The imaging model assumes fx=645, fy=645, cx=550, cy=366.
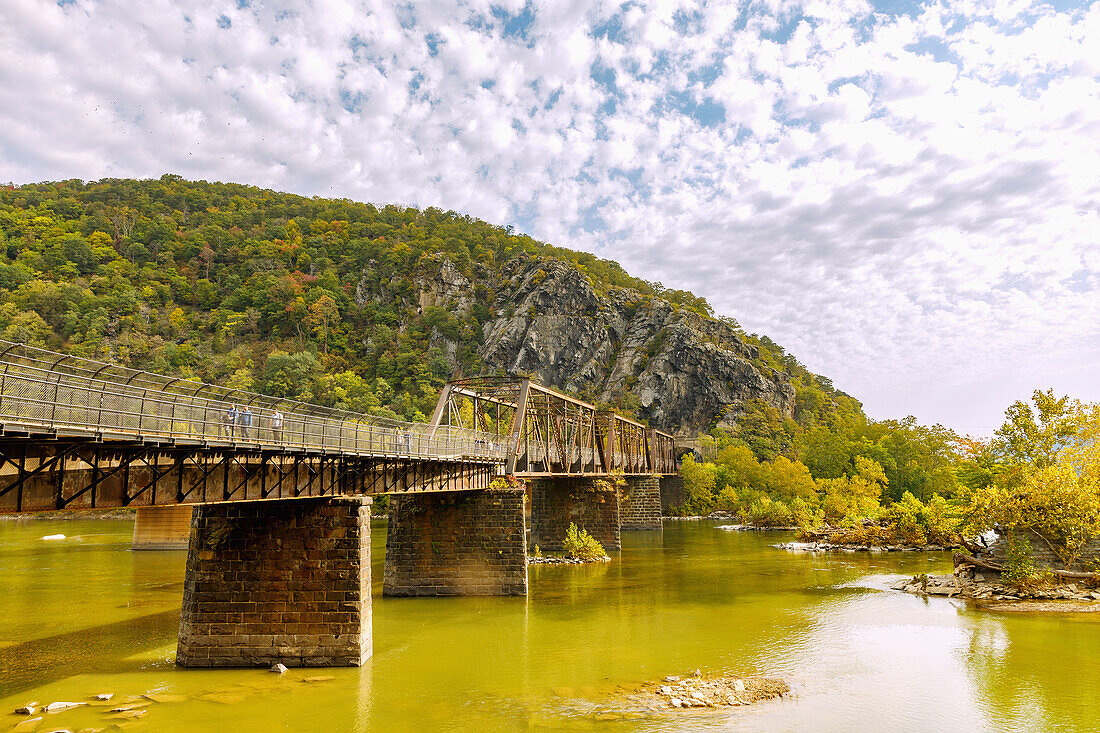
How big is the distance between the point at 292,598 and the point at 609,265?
538 feet

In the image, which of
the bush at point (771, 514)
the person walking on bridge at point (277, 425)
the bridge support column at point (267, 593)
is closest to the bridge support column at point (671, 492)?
the bush at point (771, 514)

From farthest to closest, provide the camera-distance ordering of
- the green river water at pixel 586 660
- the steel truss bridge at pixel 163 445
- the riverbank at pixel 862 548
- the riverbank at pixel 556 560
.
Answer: the riverbank at pixel 862 548 < the riverbank at pixel 556 560 < the green river water at pixel 586 660 < the steel truss bridge at pixel 163 445

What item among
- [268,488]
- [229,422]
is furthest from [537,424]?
[229,422]

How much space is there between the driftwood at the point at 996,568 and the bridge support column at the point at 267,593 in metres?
29.2

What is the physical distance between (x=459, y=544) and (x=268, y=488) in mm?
15272

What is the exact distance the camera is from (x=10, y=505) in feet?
35.4

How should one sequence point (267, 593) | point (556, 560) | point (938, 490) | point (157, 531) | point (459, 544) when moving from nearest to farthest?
1. point (267, 593)
2. point (459, 544)
3. point (556, 560)
4. point (157, 531)
5. point (938, 490)

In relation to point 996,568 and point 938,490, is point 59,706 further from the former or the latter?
point 938,490

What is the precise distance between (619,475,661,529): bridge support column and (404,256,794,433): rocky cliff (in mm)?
46583

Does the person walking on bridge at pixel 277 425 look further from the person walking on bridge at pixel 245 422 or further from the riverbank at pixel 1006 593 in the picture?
the riverbank at pixel 1006 593

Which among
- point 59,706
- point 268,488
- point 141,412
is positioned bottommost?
point 59,706

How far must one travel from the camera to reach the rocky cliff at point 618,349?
118938 millimetres

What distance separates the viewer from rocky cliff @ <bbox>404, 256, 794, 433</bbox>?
4683 inches

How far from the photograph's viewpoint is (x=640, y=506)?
71.0 metres
